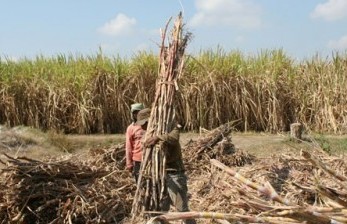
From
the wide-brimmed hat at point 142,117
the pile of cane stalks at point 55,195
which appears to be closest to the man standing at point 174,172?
the wide-brimmed hat at point 142,117

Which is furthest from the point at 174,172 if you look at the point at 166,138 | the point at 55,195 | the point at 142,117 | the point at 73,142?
the point at 73,142

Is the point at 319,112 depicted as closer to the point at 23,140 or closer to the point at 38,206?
the point at 23,140

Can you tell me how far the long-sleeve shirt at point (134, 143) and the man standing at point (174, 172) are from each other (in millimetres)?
499

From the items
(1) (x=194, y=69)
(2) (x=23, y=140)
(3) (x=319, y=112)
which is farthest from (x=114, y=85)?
(3) (x=319, y=112)

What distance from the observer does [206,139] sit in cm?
1061

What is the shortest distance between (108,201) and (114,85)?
798 centimetres

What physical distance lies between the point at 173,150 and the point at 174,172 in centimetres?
24

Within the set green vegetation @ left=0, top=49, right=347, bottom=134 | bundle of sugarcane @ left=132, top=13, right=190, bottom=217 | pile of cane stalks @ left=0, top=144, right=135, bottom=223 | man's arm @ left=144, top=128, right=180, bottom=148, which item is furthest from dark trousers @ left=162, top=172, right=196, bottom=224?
green vegetation @ left=0, top=49, right=347, bottom=134

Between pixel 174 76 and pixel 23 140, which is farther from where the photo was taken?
pixel 23 140

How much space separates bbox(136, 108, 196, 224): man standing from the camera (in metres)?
6.16

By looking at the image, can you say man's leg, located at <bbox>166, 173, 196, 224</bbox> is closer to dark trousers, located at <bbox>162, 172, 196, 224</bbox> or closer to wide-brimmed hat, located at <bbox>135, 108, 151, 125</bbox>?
dark trousers, located at <bbox>162, 172, 196, 224</bbox>

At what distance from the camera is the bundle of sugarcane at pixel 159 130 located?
6.47 metres

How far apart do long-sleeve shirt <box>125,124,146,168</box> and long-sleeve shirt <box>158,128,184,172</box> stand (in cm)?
67

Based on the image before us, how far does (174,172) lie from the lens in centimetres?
636
